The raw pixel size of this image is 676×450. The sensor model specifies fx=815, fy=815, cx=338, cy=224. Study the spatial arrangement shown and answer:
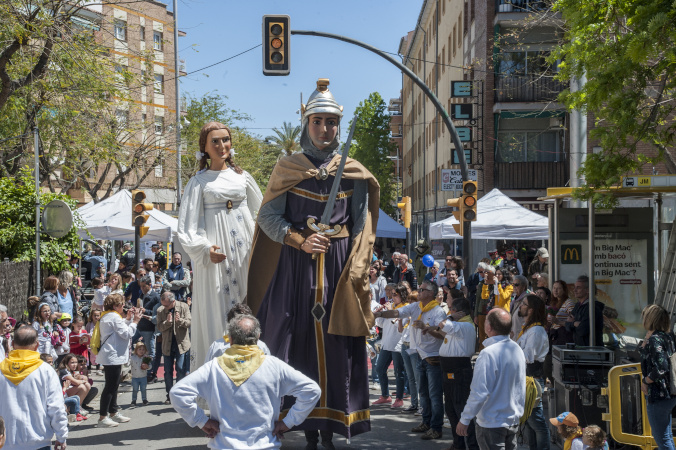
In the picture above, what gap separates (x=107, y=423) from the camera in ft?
27.7

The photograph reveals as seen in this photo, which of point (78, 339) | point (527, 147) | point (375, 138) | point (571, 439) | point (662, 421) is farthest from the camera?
point (375, 138)

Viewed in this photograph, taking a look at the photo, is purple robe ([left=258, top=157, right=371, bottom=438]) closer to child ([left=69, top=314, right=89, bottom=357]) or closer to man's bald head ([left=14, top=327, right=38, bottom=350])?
man's bald head ([left=14, top=327, right=38, bottom=350])

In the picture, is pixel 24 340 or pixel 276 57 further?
pixel 276 57

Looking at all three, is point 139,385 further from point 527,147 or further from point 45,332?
point 527,147

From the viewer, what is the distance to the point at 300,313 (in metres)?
6.72

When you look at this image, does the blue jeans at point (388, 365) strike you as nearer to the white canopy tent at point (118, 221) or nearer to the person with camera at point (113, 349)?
the person with camera at point (113, 349)

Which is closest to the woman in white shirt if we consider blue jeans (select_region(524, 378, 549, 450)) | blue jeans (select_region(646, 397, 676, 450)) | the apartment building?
blue jeans (select_region(524, 378, 549, 450))

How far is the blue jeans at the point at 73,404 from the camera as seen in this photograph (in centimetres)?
855

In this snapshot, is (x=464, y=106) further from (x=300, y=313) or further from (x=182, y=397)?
(x=182, y=397)

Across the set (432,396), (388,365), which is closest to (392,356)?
(388,365)

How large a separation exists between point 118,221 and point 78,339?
8.13 meters

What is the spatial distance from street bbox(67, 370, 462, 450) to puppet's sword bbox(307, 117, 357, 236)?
6.22 ft

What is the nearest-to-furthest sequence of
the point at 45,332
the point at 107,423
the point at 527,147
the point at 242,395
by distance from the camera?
the point at 242,395, the point at 107,423, the point at 45,332, the point at 527,147

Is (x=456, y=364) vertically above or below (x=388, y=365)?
above
